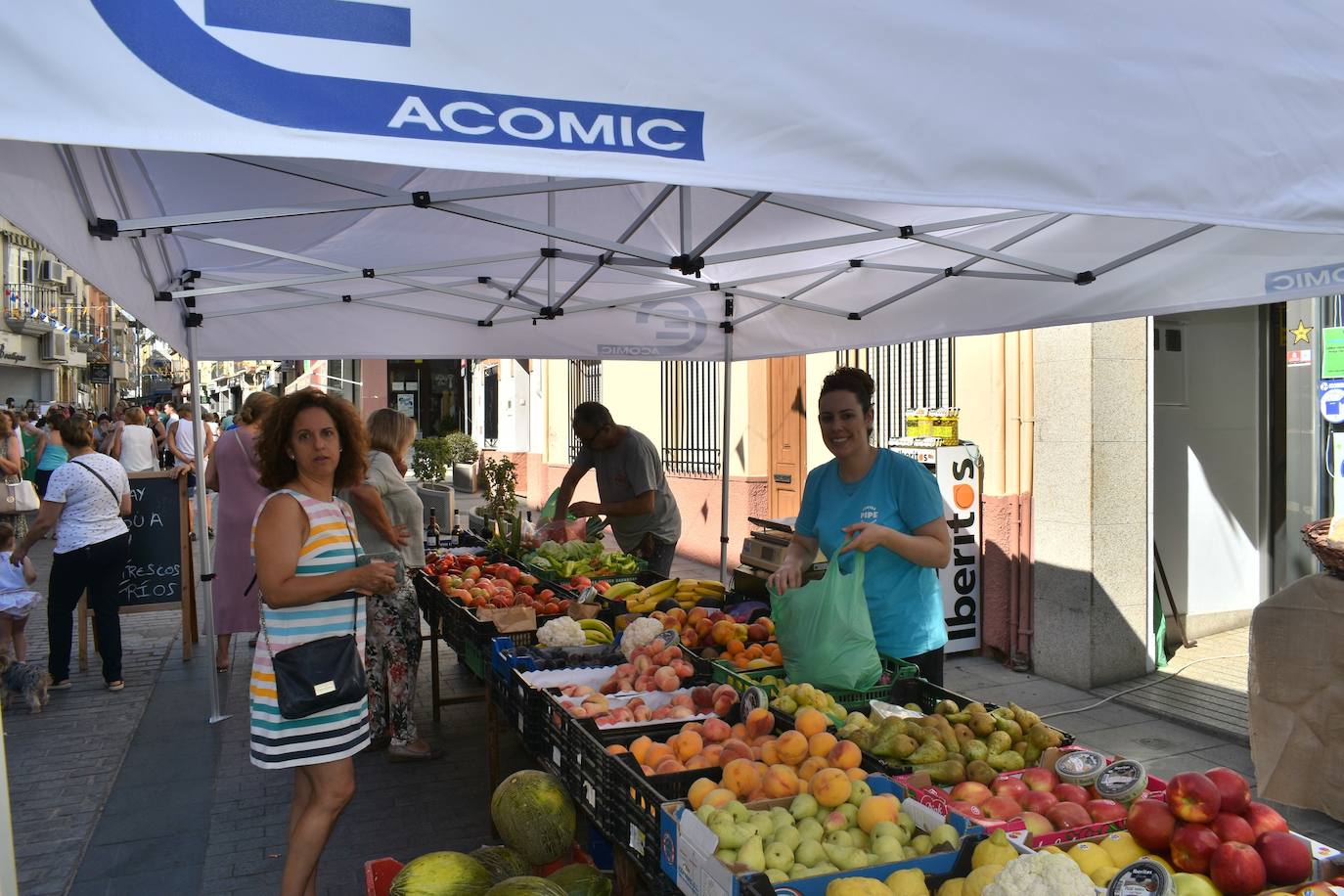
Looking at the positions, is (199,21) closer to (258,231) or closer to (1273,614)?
(258,231)

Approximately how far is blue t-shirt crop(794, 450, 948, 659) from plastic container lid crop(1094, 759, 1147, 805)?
1227mm

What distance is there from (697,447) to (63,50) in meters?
12.2

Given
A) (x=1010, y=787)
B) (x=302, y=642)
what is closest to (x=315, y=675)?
(x=302, y=642)

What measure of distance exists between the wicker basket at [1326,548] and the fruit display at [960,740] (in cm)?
231

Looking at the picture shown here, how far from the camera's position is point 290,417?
3.47 metres

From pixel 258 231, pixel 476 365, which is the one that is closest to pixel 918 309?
pixel 258 231

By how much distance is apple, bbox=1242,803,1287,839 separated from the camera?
7.29 ft

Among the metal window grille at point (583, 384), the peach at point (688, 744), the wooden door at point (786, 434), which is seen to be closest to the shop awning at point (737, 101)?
the peach at point (688, 744)

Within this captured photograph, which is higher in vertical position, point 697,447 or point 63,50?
point 63,50

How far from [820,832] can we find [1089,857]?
636 millimetres

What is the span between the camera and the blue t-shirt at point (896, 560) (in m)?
3.78

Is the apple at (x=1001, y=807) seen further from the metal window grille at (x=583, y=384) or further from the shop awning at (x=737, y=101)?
the metal window grille at (x=583, y=384)

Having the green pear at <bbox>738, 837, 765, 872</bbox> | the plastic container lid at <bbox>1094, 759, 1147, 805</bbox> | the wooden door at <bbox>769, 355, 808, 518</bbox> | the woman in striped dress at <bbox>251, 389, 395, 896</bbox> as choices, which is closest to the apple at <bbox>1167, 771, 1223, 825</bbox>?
the plastic container lid at <bbox>1094, 759, 1147, 805</bbox>

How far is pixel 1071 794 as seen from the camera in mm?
2613
